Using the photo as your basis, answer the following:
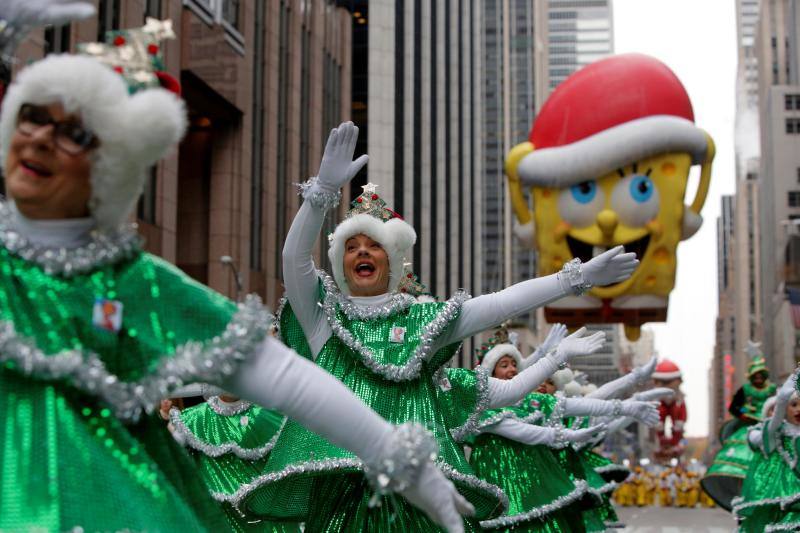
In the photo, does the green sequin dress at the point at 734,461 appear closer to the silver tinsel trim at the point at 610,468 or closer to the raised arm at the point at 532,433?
the silver tinsel trim at the point at 610,468

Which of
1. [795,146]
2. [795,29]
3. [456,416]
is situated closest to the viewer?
[456,416]

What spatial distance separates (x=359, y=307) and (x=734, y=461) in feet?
30.3

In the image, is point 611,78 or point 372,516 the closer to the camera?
point 372,516

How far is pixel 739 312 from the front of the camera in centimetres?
12544

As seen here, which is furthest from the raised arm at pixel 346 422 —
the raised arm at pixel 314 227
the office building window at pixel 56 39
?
the office building window at pixel 56 39

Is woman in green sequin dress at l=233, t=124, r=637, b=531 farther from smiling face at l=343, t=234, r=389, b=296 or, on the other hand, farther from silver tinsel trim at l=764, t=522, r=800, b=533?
silver tinsel trim at l=764, t=522, r=800, b=533

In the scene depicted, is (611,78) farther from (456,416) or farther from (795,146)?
(795,146)

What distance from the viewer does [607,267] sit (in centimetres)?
548

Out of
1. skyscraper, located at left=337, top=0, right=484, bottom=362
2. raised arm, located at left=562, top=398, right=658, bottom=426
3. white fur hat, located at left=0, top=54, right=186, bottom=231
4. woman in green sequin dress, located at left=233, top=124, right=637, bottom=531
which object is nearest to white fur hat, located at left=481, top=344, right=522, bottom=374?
raised arm, located at left=562, top=398, right=658, bottom=426

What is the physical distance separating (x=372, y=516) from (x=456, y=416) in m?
1.29

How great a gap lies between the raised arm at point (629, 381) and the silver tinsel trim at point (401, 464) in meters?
7.11

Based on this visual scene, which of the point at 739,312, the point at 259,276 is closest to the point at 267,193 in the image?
the point at 259,276

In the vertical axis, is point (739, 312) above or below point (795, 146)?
below

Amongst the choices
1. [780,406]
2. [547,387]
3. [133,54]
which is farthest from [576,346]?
[133,54]
